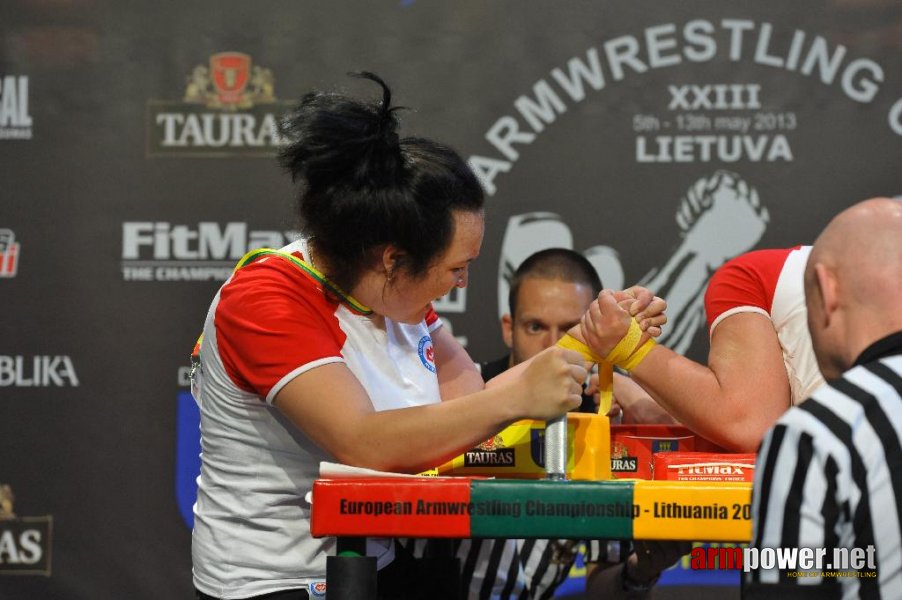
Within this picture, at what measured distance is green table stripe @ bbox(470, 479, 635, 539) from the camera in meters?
1.42

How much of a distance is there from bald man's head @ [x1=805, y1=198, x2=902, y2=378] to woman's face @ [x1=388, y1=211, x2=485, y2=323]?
61 centimetres

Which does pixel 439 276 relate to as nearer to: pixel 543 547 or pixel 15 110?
pixel 543 547

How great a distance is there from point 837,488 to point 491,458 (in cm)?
74

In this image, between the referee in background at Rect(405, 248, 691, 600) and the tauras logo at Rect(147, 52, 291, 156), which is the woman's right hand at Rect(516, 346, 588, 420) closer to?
the referee in background at Rect(405, 248, 691, 600)

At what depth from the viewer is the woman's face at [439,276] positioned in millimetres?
1757

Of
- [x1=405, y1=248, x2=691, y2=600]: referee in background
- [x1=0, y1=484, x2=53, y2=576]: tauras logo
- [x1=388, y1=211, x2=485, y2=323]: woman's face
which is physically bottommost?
[x1=0, y1=484, x2=53, y2=576]: tauras logo

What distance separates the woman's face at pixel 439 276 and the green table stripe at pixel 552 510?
43cm

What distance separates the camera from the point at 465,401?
1.58 m

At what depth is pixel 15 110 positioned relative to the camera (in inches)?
135

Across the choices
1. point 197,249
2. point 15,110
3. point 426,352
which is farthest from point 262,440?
point 15,110

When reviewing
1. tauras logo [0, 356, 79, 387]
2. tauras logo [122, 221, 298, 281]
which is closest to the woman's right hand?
tauras logo [122, 221, 298, 281]

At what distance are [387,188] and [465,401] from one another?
1.21 feet

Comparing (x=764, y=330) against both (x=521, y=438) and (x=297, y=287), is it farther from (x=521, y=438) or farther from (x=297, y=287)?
(x=297, y=287)

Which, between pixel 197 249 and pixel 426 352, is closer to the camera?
pixel 426 352
